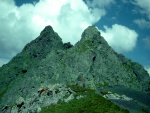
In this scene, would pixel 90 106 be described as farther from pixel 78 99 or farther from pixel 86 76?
pixel 86 76

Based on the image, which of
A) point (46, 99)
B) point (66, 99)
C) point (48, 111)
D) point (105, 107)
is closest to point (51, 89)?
point (46, 99)

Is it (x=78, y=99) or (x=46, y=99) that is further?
(x=46, y=99)

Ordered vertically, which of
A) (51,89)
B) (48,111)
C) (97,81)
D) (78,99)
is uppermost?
(97,81)

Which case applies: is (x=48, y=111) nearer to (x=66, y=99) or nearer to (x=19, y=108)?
(x=66, y=99)

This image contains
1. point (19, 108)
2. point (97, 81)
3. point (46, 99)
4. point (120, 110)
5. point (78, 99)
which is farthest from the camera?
point (97, 81)

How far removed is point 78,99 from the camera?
8162 cm

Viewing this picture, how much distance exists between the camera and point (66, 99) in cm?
8344

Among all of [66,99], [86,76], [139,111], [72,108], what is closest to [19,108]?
[66,99]

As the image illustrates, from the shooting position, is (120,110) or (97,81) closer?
(120,110)

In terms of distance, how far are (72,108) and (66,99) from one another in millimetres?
11124

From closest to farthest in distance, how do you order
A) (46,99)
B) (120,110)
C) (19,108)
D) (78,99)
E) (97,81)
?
(120,110) < (78,99) < (46,99) < (19,108) < (97,81)

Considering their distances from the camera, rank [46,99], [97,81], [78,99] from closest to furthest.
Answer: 1. [78,99]
2. [46,99]
3. [97,81]

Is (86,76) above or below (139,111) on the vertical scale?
above

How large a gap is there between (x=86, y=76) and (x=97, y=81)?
27.6 ft
